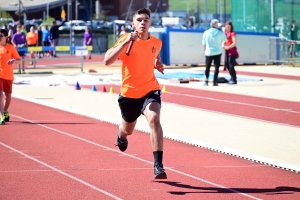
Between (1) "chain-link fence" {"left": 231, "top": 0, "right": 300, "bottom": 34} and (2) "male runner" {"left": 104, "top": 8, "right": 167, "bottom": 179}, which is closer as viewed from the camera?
(2) "male runner" {"left": 104, "top": 8, "right": 167, "bottom": 179}

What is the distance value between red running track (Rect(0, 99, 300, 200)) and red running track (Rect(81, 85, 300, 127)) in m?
3.45

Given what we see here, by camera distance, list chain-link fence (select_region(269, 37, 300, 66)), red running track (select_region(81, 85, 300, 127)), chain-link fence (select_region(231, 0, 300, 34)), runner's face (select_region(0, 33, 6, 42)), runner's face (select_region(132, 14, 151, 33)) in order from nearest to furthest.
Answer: runner's face (select_region(132, 14, 151, 33)) → runner's face (select_region(0, 33, 6, 42)) → red running track (select_region(81, 85, 300, 127)) → chain-link fence (select_region(269, 37, 300, 66)) → chain-link fence (select_region(231, 0, 300, 34))

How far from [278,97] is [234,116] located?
14.7 feet

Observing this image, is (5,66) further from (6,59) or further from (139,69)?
(139,69)

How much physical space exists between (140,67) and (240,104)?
9665 millimetres

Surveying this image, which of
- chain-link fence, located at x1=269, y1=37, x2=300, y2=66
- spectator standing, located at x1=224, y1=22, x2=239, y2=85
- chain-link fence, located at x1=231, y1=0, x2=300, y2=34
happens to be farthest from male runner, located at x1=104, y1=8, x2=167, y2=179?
chain-link fence, located at x1=231, y1=0, x2=300, y2=34

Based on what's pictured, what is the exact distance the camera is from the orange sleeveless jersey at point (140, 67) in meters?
9.24

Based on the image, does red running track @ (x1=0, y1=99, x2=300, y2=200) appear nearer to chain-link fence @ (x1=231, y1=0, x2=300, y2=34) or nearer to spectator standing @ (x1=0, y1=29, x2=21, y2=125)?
spectator standing @ (x1=0, y1=29, x2=21, y2=125)


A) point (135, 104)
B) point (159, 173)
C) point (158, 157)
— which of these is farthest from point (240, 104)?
point (159, 173)

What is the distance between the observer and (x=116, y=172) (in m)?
9.81

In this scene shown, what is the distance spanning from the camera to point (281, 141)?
12.4 metres

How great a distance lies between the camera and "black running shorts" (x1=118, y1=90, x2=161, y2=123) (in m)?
9.25

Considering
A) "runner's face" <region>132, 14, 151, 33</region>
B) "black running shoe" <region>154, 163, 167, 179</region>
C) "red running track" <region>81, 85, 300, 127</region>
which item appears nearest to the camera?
"black running shoe" <region>154, 163, 167, 179</region>

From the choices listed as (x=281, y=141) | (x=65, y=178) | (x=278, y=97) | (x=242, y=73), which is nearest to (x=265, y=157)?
(x=281, y=141)
